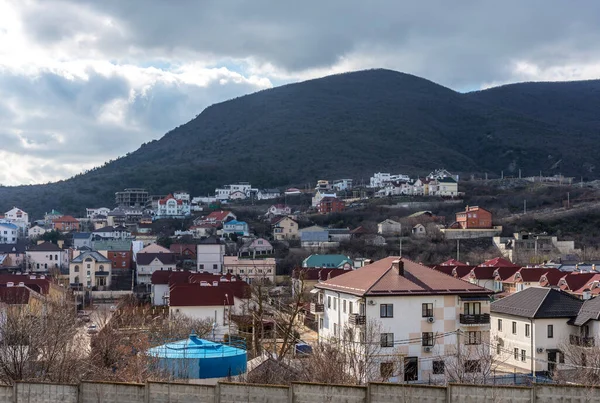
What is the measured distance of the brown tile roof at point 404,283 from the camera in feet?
104

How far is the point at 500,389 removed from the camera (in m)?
14.7

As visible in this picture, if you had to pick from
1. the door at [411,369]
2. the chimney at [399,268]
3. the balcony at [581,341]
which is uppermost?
the chimney at [399,268]

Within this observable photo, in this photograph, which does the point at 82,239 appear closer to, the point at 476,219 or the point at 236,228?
the point at 236,228

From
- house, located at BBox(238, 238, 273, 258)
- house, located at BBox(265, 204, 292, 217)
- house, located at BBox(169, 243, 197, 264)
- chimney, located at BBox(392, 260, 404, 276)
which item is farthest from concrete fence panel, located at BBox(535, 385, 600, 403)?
house, located at BBox(265, 204, 292, 217)

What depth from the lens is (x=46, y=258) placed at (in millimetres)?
88188

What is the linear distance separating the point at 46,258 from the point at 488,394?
80.8 meters

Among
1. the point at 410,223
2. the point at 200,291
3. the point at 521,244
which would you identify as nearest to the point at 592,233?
the point at 521,244

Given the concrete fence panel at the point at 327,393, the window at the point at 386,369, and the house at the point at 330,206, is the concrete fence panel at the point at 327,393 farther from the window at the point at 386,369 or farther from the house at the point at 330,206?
the house at the point at 330,206

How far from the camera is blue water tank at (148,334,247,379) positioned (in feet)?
79.4

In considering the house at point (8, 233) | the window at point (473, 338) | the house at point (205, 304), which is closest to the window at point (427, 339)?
the window at point (473, 338)

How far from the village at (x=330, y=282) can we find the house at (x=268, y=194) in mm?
1160

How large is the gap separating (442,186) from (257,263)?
60557 millimetres

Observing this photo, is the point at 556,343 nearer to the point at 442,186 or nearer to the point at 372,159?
the point at 442,186

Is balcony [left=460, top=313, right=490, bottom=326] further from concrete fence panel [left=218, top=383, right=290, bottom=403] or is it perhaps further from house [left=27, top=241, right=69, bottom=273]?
house [left=27, top=241, right=69, bottom=273]
